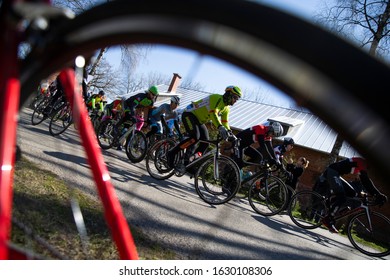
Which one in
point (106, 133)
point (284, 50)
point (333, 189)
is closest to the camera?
point (284, 50)

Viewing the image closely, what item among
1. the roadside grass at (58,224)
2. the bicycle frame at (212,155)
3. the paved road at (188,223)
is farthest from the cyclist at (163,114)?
the roadside grass at (58,224)

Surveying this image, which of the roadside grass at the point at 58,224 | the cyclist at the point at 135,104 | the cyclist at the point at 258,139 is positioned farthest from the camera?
the cyclist at the point at 135,104

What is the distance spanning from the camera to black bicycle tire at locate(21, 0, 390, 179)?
454 mm

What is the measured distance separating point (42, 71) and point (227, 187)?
4.73 meters

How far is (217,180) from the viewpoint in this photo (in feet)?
17.9

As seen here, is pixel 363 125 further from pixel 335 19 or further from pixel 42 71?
pixel 335 19

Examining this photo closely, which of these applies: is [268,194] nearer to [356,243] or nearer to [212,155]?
[212,155]

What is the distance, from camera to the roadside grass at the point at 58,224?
165 centimetres

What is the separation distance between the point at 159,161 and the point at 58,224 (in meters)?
3.90

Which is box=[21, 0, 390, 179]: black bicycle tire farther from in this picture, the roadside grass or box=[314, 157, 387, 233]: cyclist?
box=[314, 157, 387, 233]: cyclist

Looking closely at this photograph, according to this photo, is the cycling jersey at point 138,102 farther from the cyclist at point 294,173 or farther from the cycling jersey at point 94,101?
the cyclist at point 294,173

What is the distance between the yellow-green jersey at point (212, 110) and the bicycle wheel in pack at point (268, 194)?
4.74ft

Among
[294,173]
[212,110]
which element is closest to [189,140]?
[212,110]

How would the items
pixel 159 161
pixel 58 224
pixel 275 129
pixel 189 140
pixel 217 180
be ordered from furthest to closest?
pixel 275 129 < pixel 159 161 < pixel 189 140 < pixel 217 180 < pixel 58 224
